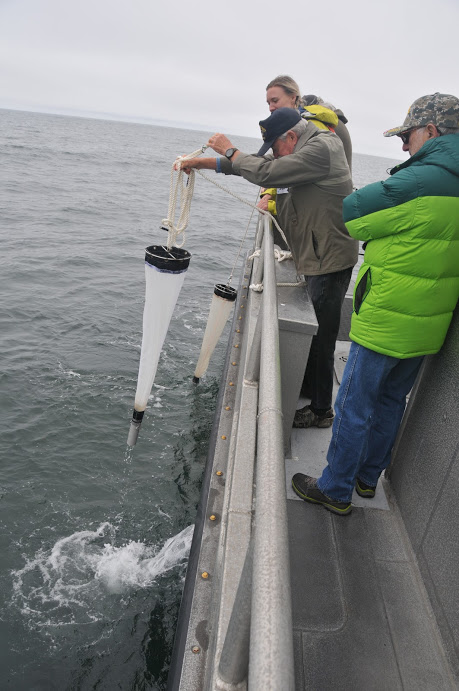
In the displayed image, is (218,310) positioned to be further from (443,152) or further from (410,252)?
(443,152)

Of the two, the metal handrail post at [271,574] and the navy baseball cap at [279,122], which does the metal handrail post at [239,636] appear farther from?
the navy baseball cap at [279,122]

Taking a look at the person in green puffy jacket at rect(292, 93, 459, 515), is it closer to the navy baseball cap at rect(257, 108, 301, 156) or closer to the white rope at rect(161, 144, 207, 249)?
the navy baseball cap at rect(257, 108, 301, 156)

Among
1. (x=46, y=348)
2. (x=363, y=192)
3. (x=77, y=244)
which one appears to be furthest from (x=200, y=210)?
(x=363, y=192)

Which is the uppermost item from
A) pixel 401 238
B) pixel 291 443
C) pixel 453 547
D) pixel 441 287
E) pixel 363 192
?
pixel 363 192

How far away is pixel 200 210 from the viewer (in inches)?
1206

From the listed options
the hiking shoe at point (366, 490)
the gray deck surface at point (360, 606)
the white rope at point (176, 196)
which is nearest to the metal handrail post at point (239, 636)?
the gray deck surface at point (360, 606)

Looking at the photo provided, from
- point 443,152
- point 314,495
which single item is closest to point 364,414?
point 314,495

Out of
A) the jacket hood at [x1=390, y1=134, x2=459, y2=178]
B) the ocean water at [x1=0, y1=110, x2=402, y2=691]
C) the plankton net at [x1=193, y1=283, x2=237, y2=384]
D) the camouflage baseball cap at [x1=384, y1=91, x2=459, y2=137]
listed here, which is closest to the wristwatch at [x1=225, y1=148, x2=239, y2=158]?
the camouflage baseball cap at [x1=384, y1=91, x2=459, y2=137]

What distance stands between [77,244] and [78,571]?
13.8m

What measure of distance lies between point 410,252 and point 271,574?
1807mm

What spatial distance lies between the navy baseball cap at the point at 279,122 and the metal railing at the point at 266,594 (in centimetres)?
212

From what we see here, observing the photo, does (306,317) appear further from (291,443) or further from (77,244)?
(77,244)

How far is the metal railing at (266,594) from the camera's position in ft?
2.68

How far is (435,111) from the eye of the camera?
2287 millimetres
